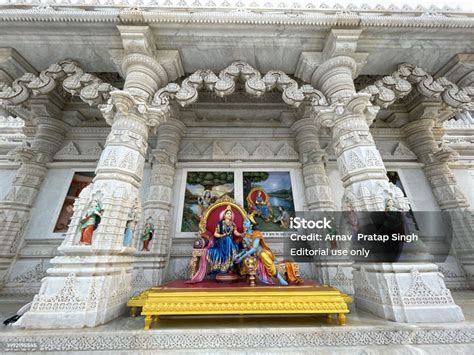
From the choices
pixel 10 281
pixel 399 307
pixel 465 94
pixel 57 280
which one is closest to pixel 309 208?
pixel 399 307

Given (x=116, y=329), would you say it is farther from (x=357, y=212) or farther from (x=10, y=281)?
(x=10, y=281)

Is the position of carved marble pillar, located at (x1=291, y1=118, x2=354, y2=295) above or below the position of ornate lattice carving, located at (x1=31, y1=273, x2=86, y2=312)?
above

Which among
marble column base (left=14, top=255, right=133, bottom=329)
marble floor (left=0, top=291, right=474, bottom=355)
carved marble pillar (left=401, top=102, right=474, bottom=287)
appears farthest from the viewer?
carved marble pillar (left=401, top=102, right=474, bottom=287)

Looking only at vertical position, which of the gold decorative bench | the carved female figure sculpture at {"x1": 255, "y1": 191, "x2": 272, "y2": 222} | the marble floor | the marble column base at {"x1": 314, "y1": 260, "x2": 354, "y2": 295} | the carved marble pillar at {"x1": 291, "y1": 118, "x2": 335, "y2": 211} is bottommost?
the marble floor

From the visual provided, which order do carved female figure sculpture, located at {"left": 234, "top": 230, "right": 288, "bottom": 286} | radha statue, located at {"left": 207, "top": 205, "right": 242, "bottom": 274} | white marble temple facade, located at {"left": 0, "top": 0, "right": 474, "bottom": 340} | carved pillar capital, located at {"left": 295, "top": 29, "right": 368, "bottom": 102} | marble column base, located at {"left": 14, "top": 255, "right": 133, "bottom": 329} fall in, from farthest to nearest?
carved pillar capital, located at {"left": 295, "top": 29, "right": 368, "bottom": 102} < radha statue, located at {"left": 207, "top": 205, "right": 242, "bottom": 274} < carved female figure sculpture, located at {"left": 234, "top": 230, "right": 288, "bottom": 286} < white marble temple facade, located at {"left": 0, "top": 0, "right": 474, "bottom": 340} < marble column base, located at {"left": 14, "top": 255, "right": 133, "bottom": 329}

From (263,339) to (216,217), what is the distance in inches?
102

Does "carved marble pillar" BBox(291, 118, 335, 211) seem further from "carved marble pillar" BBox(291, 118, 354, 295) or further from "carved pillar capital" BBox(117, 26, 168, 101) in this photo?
"carved pillar capital" BBox(117, 26, 168, 101)

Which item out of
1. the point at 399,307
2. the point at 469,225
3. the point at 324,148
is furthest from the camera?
the point at 324,148

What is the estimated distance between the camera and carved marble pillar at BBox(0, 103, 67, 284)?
526cm

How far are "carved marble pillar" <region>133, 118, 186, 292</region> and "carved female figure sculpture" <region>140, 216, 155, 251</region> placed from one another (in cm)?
9

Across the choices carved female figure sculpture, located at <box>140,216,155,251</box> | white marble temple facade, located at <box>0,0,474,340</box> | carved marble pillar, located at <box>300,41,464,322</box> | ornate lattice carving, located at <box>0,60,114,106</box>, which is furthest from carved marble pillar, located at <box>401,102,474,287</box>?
ornate lattice carving, located at <box>0,60,114,106</box>

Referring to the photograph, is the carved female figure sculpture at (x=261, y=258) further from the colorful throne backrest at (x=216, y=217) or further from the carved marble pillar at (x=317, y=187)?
the carved marble pillar at (x=317, y=187)

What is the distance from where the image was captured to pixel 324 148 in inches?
257

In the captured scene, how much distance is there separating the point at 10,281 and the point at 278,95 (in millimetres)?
8500
